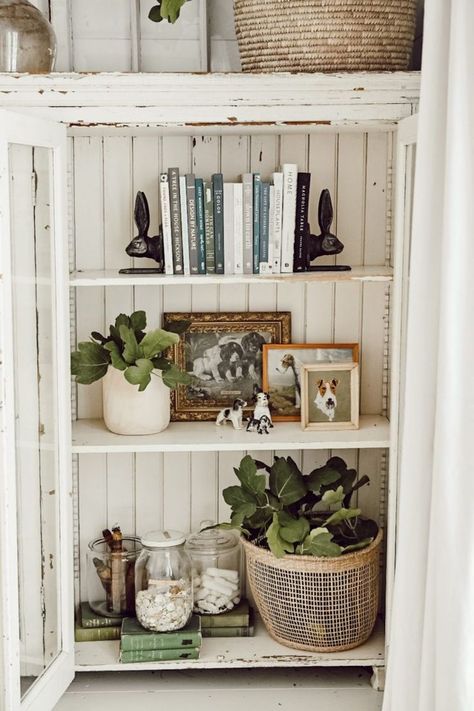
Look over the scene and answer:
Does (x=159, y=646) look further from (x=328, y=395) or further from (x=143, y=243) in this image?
(x=143, y=243)

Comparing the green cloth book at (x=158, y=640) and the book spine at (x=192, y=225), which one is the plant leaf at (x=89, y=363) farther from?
the green cloth book at (x=158, y=640)

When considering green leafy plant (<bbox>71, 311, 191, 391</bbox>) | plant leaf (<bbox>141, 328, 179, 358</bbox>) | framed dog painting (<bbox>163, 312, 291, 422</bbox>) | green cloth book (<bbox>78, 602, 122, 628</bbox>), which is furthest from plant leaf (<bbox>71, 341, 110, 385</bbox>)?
green cloth book (<bbox>78, 602, 122, 628</bbox>)

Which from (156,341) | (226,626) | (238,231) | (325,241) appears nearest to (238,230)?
(238,231)

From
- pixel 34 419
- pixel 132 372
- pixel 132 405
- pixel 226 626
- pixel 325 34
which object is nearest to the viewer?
pixel 34 419

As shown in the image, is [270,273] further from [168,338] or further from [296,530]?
[296,530]

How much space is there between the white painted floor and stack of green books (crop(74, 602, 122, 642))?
0.10 meters

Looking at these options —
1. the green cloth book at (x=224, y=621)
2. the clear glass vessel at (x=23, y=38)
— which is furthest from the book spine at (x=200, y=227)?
the green cloth book at (x=224, y=621)

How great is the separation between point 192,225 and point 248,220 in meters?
0.14

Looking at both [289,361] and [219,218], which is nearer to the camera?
[219,218]

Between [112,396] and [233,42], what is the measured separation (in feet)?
3.12

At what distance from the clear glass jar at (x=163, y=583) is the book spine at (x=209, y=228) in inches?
26.4

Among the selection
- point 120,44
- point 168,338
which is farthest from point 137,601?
A: point 120,44

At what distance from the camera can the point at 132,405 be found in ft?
8.02

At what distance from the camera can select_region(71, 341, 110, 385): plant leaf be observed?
2.40 metres
